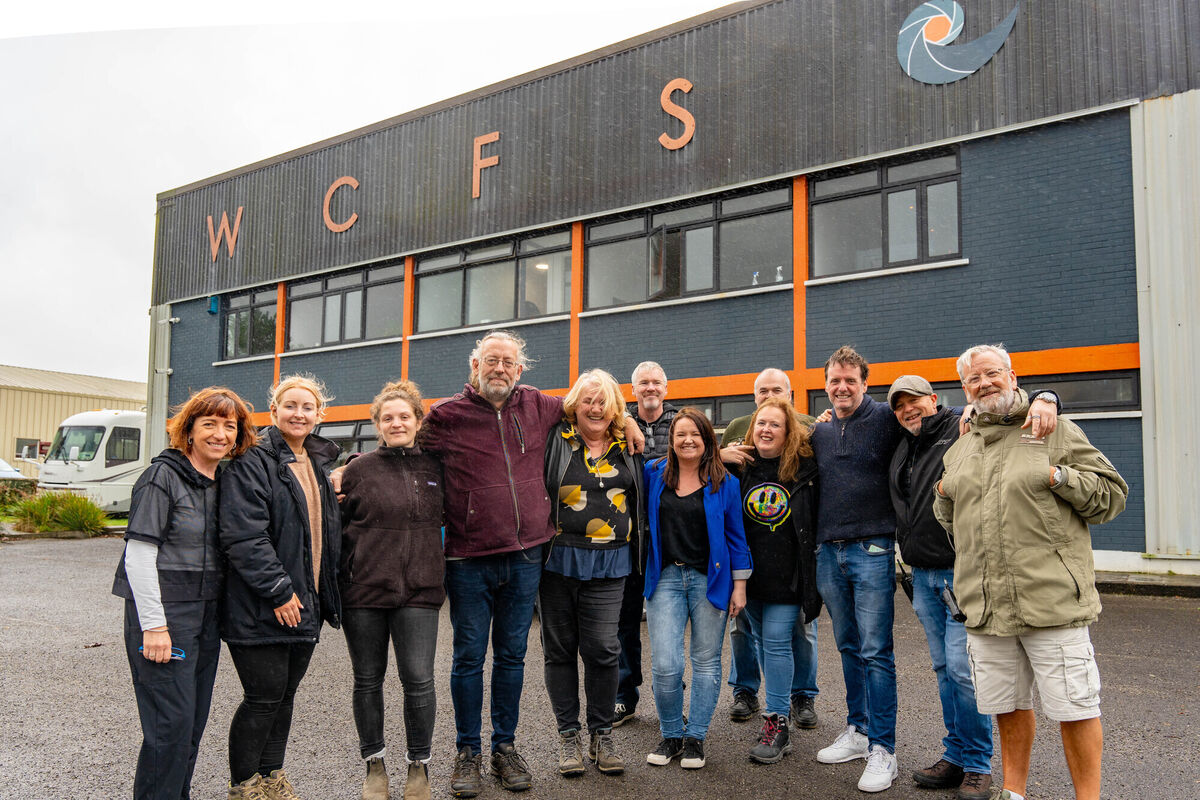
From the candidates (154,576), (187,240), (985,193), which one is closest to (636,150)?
(985,193)

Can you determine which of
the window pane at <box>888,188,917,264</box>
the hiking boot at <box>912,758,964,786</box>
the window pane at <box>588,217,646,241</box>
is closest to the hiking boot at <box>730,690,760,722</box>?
the hiking boot at <box>912,758,964,786</box>

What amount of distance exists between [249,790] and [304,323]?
16.7 metres

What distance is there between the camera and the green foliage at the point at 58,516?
1709 cm

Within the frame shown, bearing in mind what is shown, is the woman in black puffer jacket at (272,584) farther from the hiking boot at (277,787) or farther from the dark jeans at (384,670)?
the dark jeans at (384,670)

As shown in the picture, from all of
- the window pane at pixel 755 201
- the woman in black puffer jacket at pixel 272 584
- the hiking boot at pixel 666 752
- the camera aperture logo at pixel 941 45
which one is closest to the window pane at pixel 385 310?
the window pane at pixel 755 201

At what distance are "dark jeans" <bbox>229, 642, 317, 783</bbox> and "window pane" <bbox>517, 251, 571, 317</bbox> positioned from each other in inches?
454

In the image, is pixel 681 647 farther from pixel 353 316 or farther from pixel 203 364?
pixel 203 364

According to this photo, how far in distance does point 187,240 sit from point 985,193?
18.7 m

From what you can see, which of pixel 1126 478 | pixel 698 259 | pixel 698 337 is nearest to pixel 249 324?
pixel 698 259

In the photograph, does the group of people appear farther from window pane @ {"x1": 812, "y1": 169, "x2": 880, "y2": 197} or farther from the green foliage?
the green foliage

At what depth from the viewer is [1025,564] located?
3.37 m

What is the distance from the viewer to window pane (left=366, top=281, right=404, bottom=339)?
17.3 m

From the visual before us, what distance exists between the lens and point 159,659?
3059 mm

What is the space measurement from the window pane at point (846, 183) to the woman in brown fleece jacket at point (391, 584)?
378 inches
